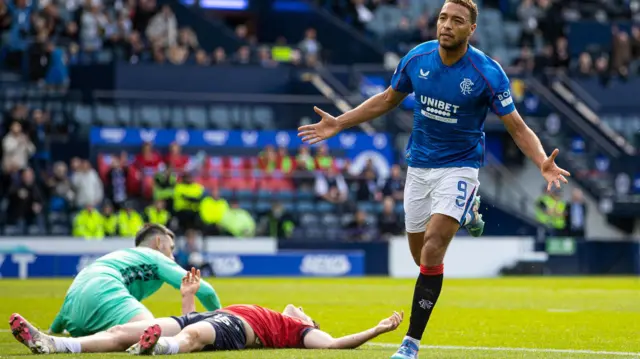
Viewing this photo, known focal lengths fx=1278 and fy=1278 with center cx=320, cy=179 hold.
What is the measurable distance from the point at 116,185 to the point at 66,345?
1810cm

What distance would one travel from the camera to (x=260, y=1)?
1468 inches

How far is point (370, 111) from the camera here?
9594 millimetres

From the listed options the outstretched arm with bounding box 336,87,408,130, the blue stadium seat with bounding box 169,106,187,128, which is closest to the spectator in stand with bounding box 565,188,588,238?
the blue stadium seat with bounding box 169,106,187,128

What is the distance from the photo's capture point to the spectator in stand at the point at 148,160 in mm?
27344

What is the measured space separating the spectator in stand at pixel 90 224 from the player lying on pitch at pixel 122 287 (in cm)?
1580

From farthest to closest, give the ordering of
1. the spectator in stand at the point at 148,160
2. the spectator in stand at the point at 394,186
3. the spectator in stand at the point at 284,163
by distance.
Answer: the spectator in stand at the point at 394,186 < the spectator in stand at the point at 284,163 < the spectator in stand at the point at 148,160

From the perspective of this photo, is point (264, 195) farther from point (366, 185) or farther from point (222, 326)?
point (222, 326)

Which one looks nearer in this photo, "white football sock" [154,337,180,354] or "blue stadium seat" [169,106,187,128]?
"white football sock" [154,337,180,354]

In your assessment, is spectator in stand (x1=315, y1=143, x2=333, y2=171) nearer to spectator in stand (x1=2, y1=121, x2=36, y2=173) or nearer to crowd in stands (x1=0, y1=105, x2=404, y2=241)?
crowd in stands (x1=0, y1=105, x2=404, y2=241)

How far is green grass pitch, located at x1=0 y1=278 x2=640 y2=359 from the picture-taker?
9.91m

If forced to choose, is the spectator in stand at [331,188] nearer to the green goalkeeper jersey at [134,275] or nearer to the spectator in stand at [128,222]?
the spectator in stand at [128,222]

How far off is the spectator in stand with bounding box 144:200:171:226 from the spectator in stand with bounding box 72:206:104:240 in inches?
37.6

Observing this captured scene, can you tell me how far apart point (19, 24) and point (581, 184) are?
1454 centimetres

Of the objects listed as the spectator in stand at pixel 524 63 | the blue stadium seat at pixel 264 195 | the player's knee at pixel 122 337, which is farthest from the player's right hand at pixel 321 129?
the spectator in stand at pixel 524 63
